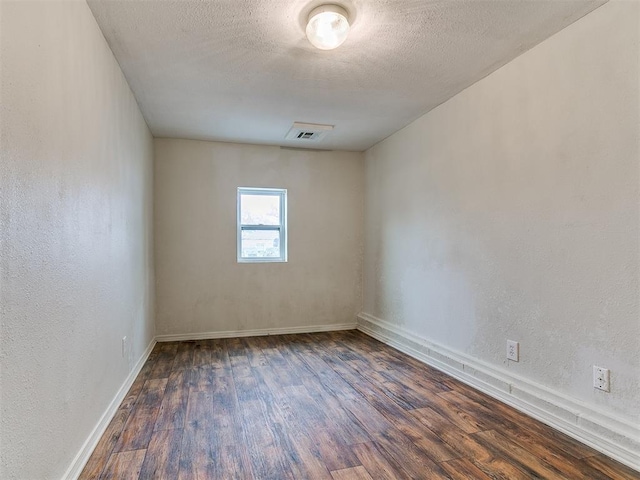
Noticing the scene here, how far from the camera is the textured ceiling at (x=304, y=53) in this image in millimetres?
1900

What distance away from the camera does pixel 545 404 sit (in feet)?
6.98

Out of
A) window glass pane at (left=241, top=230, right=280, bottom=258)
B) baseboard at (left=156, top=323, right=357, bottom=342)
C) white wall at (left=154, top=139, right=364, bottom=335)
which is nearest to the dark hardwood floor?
baseboard at (left=156, top=323, right=357, bottom=342)

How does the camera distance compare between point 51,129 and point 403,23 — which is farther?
point 403,23

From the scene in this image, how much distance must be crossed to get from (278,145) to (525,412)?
358 cm

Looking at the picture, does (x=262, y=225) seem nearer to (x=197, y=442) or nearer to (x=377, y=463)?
(x=197, y=442)

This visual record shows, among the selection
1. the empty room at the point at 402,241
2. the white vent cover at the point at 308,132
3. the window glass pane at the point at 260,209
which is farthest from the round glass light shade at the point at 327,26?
the window glass pane at the point at 260,209

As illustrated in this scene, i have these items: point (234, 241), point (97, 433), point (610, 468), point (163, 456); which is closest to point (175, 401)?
point (97, 433)

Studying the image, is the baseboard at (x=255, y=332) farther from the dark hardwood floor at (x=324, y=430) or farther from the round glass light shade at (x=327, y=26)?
the round glass light shade at (x=327, y=26)

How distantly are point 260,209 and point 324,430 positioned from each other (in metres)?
2.95

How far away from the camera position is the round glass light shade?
186 cm

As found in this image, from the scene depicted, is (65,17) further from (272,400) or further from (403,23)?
(272,400)

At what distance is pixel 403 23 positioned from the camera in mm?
2014

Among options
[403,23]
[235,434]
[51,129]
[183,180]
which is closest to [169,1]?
[51,129]

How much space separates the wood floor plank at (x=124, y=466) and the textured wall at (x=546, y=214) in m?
2.23
